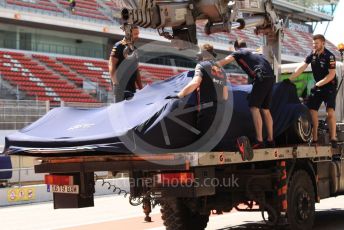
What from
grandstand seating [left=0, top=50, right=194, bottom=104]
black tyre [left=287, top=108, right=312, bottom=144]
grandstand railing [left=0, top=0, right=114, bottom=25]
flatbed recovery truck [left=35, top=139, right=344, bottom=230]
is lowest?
flatbed recovery truck [left=35, top=139, right=344, bottom=230]

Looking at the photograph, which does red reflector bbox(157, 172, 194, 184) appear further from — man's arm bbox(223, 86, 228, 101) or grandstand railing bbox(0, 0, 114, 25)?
grandstand railing bbox(0, 0, 114, 25)

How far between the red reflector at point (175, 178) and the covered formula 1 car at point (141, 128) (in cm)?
28

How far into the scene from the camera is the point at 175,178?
21.8 ft

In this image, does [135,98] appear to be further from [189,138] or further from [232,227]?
[232,227]

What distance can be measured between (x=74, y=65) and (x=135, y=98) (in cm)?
2793

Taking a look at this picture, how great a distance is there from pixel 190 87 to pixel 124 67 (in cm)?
224

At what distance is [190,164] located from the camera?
6434mm

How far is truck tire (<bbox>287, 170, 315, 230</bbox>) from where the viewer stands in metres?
8.09

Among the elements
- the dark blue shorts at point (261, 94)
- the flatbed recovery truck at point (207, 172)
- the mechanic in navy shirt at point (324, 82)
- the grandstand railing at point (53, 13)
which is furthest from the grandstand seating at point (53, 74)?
the dark blue shorts at point (261, 94)

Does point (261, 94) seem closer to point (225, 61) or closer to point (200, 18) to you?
point (225, 61)

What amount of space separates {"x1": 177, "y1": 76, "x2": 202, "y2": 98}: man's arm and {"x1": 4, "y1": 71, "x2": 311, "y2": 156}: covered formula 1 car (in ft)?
0.31

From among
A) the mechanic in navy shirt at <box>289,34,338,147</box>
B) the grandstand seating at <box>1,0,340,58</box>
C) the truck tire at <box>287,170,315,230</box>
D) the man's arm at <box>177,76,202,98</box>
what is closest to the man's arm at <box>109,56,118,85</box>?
the man's arm at <box>177,76,202,98</box>

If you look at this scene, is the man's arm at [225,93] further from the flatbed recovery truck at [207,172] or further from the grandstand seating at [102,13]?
the grandstand seating at [102,13]

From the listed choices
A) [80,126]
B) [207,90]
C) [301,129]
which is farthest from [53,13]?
[207,90]
